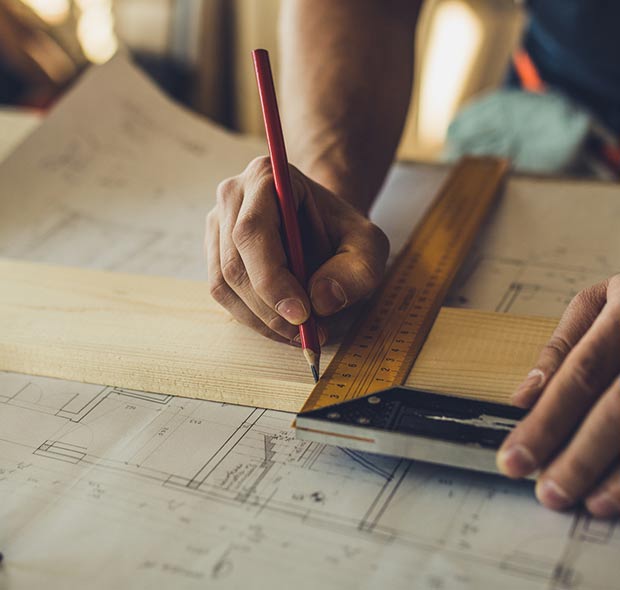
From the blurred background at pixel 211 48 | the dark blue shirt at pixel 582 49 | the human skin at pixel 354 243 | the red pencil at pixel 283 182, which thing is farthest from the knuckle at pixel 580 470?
the blurred background at pixel 211 48

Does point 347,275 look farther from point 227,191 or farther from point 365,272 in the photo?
point 227,191

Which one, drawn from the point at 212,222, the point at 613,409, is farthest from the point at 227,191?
the point at 613,409

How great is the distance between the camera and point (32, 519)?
0.67 meters

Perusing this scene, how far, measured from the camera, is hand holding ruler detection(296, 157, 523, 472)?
668mm

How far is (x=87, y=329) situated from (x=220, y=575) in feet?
1.43

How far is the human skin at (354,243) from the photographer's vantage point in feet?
2.04

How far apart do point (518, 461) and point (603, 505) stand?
0.08 metres

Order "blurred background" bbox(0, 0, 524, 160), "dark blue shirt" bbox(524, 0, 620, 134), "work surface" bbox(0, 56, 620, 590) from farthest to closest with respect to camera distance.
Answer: "blurred background" bbox(0, 0, 524, 160)
"dark blue shirt" bbox(524, 0, 620, 134)
"work surface" bbox(0, 56, 620, 590)

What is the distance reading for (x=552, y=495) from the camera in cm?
62

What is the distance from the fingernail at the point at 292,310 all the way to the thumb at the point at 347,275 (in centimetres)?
3

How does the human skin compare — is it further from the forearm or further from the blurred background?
the blurred background

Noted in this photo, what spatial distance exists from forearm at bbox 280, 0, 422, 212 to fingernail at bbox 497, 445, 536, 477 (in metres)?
0.63

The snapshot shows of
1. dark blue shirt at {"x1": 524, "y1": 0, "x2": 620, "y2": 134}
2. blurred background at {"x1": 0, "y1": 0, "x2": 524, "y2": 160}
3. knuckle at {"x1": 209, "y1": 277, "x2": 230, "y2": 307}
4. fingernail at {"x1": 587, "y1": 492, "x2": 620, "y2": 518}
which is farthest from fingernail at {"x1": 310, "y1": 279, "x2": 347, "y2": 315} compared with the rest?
blurred background at {"x1": 0, "y1": 0, "x2": 524, "y2": 160}

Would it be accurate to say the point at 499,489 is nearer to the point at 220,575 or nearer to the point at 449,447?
the point at 449,447
